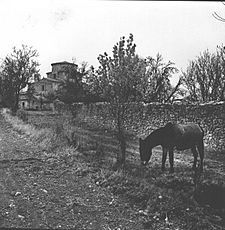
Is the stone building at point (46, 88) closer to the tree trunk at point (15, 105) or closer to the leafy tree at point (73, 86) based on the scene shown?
the leafy tree at point (73, 86)

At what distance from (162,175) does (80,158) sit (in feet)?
5.74

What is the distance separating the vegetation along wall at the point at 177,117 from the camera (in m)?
5.80

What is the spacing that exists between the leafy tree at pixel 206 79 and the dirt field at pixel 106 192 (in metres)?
2.06

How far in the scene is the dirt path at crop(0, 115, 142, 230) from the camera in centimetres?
332

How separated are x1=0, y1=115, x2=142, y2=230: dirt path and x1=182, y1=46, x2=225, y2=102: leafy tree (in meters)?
3.18

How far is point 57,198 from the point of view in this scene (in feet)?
13.1

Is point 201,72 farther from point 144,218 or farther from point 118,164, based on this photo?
point 144,218

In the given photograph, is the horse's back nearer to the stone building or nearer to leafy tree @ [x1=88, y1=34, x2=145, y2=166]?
leafy tree @ [x1=88, y1=34, x2=145, y2=166]

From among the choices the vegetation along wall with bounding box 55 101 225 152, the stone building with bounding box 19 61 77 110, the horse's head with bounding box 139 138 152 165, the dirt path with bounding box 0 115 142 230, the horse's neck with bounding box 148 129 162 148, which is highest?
the stone building with bounding box 19 61 77 110

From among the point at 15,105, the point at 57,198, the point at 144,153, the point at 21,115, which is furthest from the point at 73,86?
the point at 57,198

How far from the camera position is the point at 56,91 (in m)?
7.32

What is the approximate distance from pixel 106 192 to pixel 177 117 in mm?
2577

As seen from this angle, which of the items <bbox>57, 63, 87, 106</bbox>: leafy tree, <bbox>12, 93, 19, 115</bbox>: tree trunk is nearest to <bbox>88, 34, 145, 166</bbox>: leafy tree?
<bbox>57, 63, 87, 106</bbox>: leafy tree

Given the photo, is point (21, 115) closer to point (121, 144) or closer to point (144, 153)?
point (121, 144)
